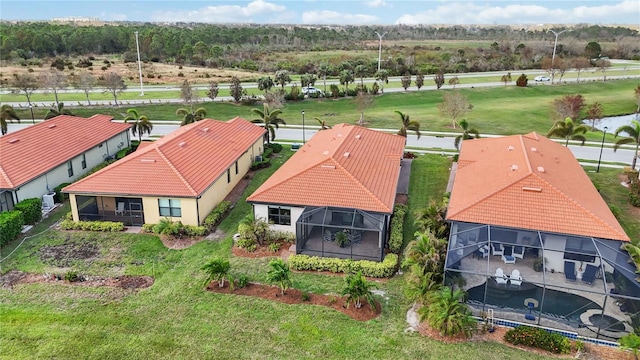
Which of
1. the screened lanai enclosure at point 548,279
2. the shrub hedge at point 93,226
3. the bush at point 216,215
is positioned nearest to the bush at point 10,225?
the shrub hedge at point 93,226

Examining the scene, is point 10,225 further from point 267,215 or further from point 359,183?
point 359,183

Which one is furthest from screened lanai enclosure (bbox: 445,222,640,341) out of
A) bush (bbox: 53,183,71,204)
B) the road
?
bush (bbox: 53,183,71,204)

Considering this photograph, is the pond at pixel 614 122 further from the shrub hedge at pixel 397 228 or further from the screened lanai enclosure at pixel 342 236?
the screened lanai enclosure at pixel 342 236

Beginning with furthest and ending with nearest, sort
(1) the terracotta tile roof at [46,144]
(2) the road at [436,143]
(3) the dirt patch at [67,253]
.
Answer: (2) the road at [436,143] < (1) the terracotta tile roof at [46,144] < (3) the dirt patch at [67,253]

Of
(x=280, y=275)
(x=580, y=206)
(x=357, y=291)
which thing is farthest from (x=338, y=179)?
(x=580, y=206)

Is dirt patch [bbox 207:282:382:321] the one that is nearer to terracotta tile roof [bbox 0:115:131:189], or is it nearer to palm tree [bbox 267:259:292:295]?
palm tree [bbox 267:259:292:295]
